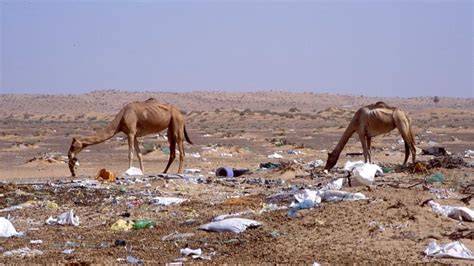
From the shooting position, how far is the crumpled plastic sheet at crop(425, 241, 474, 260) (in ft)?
30.1

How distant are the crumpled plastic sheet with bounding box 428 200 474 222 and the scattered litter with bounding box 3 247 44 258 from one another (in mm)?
5623

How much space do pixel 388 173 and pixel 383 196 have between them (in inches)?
229

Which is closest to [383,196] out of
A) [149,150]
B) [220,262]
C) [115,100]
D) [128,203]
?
[220,262]

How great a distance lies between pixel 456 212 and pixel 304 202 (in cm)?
226

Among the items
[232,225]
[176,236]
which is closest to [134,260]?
[176,236]

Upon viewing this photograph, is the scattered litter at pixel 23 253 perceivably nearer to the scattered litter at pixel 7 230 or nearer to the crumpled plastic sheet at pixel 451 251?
the scattered litter at pixel 7 230

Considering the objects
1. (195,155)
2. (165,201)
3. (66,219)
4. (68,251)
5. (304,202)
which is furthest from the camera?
A: (195,155)

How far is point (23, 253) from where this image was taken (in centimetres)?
1026

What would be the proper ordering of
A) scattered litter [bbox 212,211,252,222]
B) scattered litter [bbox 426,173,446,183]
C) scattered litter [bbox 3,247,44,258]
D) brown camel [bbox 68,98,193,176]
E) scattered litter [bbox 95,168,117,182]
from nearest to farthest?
scattered litter [bbox 3,247,44,258], scattered litter [bbox 212,211,252,222], scattered litter [bbox 426,173,446,183], scattered litter [bbox 95,168,117,182], brown camel [bbox 68,98,193,176]

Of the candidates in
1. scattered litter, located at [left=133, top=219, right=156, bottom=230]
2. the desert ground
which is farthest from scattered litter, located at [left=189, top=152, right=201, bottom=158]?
scattered litter, located at [left=133, top=219, right=156, bottom=230]

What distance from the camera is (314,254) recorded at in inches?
377

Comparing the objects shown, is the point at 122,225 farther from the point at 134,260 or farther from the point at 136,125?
the point at 136,125

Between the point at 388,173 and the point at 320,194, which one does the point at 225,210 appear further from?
the point at 388,173

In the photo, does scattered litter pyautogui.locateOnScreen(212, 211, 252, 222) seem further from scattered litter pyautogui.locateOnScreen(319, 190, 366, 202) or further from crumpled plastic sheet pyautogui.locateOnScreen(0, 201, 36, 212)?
crumpled plastic sheet pyautogui.locateOnScreen(0, 201, 36, 212)
